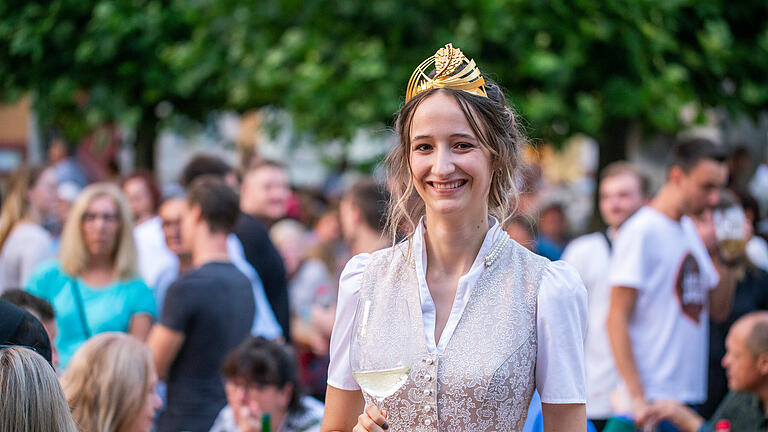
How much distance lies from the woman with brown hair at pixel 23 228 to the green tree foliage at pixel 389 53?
226 cm

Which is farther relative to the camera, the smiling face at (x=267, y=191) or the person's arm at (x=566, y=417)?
the smiling face at (x=267, y=191)

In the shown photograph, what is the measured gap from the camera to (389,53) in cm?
776

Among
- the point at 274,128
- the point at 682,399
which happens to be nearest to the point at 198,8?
the point at 274,128

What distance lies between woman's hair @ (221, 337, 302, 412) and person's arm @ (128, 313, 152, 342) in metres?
0.91

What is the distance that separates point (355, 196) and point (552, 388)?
318cm

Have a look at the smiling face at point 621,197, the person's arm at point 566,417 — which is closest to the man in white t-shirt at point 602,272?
the smiling face at point 621,197

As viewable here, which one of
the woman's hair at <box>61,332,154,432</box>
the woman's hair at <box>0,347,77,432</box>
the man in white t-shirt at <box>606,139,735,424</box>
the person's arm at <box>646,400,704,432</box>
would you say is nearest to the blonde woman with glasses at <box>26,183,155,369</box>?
the woman's hair at <box>61,332,154,432</box>

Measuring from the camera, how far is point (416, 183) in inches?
93.4

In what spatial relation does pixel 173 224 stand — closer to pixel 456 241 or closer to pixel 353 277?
pixel 353 277

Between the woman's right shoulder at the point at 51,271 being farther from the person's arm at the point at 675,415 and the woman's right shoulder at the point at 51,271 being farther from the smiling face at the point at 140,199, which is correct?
the person's arm at the point at 675,415

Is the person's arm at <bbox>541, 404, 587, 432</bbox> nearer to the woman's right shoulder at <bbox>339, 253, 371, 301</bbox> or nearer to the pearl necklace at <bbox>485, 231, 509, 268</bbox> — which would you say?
the pearl necklace at <bbox>485, 231, 509, 268</bbox>

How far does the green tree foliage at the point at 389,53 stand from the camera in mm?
7438

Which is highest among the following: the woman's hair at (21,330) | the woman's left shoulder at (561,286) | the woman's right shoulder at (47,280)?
the woman's right shoulder at (47,280)

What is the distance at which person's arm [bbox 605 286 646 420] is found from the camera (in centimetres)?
480
